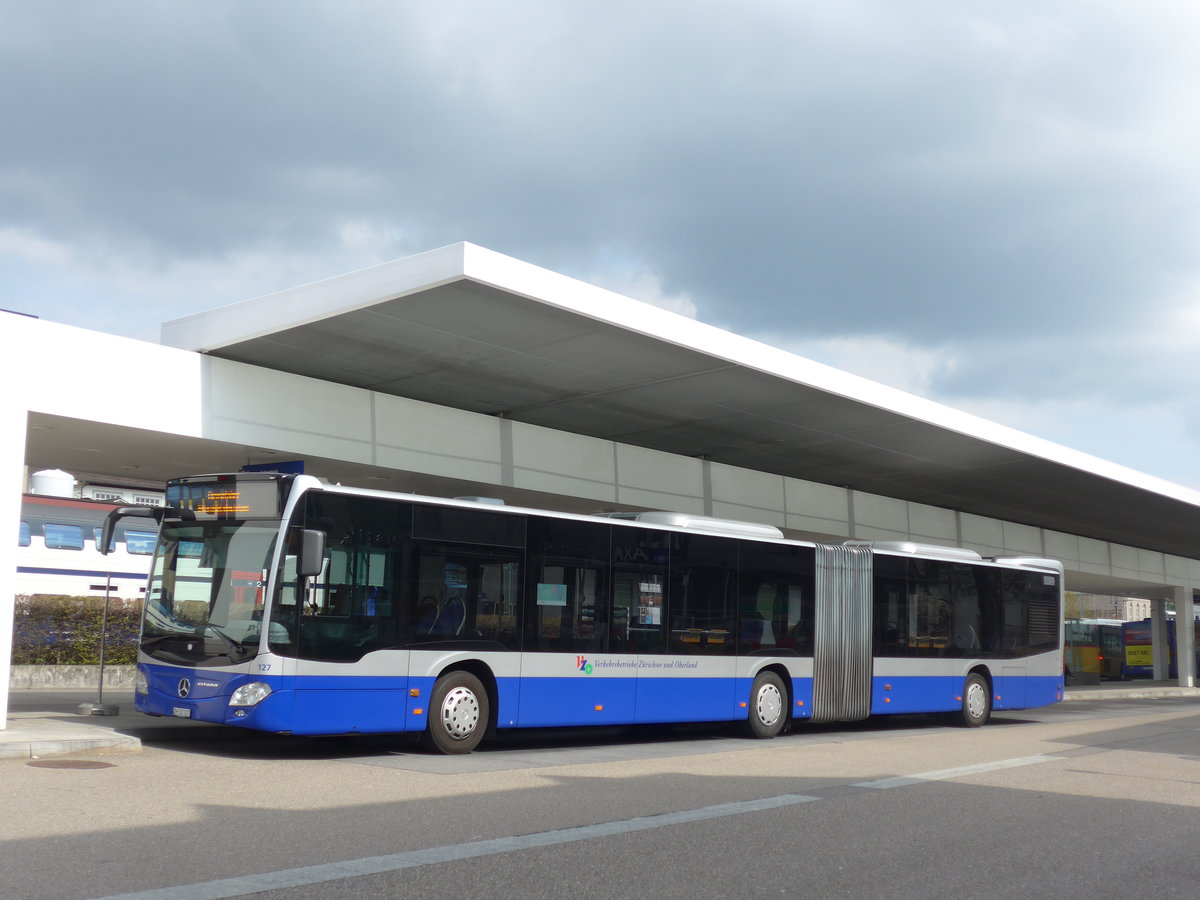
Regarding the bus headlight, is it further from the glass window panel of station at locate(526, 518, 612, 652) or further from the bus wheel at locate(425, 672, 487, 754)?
the glass window panel of station at locate(526, 518, 612, 652)

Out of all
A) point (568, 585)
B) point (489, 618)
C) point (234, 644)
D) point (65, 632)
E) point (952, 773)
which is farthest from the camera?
point (65, 632)

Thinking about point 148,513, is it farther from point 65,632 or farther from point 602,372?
point 65,632

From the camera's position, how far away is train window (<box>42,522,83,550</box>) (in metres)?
30.7

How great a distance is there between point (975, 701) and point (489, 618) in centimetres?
1112

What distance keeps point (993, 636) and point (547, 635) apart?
10.7 metres

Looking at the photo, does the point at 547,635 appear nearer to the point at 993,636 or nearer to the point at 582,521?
the point at 582,521

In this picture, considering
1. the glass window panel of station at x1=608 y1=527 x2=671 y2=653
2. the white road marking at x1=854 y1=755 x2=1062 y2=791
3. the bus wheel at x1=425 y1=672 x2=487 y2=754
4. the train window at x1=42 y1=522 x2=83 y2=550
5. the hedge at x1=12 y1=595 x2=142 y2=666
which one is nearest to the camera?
the white road marking at x1=854 y1=755 x2=1062 y2=791

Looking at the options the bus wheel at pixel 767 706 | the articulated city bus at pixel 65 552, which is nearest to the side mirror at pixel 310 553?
the bus wheel at pixel 767 706

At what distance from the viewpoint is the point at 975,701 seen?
2103 cm

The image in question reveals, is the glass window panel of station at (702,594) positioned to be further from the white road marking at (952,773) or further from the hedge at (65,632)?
the hedge at (65,632)

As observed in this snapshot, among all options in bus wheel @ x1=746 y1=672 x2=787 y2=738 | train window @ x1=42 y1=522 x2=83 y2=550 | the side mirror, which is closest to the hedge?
train window @ x1=42 y1=522 x2=83 y2=550

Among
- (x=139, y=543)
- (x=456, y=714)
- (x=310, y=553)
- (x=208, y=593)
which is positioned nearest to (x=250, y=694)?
(x=208, y=593)

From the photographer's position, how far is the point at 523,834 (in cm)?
791

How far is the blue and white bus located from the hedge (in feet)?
41.2
